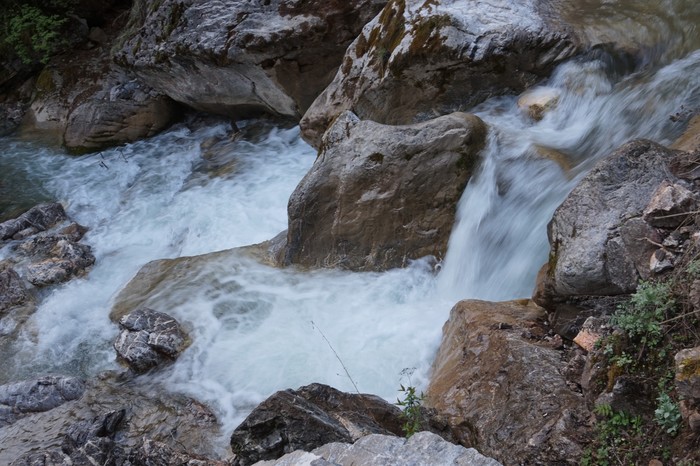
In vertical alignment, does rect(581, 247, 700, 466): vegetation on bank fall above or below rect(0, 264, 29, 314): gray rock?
above

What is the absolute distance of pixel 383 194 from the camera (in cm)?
652

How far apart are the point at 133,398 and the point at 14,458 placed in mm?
1075

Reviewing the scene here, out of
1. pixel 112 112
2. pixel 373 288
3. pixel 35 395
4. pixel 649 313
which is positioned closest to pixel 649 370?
pixel 649 313

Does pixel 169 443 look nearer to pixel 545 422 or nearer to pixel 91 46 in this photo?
pixel 545 422

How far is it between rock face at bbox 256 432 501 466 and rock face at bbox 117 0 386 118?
7.22 m

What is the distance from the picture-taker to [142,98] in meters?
11.6

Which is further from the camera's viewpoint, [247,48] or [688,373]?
[247,48]

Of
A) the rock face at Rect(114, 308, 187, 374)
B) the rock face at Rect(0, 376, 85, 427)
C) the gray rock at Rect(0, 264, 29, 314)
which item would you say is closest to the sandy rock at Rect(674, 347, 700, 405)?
the rock face at Rect(114, 308, 187, 374)

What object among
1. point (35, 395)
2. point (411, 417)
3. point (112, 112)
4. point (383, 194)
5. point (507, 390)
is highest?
point (383, 194)

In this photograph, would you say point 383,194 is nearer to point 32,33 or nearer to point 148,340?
point 148,340

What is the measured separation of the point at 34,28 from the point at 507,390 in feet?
43.2

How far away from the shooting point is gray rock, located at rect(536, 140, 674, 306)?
3.99 m

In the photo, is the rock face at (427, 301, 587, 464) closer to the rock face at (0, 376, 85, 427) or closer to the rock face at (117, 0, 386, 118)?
the rock face at (0, 376, 85, 427)

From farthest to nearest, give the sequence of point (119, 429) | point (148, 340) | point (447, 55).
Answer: point (447, 55) → point (148, 340) → point (119, 429)
